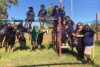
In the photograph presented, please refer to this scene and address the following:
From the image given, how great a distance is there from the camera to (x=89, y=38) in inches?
659

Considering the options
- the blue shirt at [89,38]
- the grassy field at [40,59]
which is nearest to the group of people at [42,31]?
the grassy field at [40,59]

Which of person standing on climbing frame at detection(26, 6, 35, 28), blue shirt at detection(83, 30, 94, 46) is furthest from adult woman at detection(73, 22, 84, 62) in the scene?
person standing on climbing frame at detection(26, 6, 35, 28)

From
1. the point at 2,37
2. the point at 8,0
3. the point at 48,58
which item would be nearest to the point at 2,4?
the point at 8,0

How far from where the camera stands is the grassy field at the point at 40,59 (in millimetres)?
16922

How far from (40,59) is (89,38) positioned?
121 inches

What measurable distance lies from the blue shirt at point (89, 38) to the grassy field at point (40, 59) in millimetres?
1050

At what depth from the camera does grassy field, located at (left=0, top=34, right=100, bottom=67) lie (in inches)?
666

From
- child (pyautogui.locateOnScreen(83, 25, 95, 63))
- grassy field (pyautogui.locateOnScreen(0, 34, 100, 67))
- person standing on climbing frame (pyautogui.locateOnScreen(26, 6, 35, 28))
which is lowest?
grassy field (pyautogui.locateOnScreen(0, 34, 100, 67))

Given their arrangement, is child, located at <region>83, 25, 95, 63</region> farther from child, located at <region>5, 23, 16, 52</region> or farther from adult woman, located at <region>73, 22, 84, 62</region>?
child, located at <region>5, 23, 16, 52</region>

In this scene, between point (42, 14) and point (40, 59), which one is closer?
point (40, 59)

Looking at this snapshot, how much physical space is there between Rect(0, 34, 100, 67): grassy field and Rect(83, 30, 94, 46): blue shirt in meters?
1.05

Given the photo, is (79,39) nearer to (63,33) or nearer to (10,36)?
(63,33)

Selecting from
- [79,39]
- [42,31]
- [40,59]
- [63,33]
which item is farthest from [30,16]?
[79,39]

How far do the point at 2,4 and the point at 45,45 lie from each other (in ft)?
109
